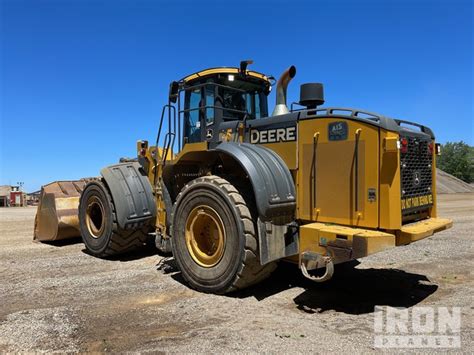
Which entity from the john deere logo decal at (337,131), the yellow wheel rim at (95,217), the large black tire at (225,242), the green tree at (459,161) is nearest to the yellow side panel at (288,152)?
the john deere logo decal at (337,131)

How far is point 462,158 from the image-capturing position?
6862 centimetres

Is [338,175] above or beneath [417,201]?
above

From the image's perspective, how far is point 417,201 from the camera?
5090mm

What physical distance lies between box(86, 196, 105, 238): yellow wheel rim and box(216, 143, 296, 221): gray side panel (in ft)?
11.7

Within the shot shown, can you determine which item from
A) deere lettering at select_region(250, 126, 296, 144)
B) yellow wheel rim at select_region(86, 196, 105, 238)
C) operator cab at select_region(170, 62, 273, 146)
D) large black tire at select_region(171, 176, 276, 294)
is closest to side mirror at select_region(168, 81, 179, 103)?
operator cab at select_region(170, 62, 273, 146)

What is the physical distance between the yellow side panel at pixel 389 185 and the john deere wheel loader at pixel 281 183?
0.01 metres

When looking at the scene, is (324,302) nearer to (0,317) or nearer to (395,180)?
(395,180)

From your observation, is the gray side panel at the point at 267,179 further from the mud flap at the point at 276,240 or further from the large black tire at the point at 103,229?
the large black tire at the point at 103,229

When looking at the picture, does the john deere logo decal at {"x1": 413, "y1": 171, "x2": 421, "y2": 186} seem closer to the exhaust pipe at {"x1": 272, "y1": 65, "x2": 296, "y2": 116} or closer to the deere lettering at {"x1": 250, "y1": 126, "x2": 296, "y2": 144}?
the deere lettering at {"x1": 250, "y1": 126, "x2": 296, "y2": 144}

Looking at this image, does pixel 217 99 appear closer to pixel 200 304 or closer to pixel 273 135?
pixel 273 135

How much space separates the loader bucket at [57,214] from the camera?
8953mm

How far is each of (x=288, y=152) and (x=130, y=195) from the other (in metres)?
3.24

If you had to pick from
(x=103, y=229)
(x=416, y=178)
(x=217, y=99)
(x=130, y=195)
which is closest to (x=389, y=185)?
(x=416, y=178)

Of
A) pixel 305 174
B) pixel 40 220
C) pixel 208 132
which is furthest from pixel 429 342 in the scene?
pixel 40 220
